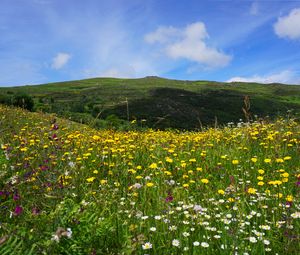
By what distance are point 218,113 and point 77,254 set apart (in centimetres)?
6008

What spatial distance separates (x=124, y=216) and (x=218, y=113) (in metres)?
58.9

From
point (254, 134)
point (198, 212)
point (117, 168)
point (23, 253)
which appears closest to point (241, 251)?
point (198, 212)

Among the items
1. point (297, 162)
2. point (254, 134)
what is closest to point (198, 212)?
point (297, 162)

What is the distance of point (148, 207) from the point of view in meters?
4.03

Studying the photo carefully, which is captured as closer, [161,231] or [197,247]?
[197,247]

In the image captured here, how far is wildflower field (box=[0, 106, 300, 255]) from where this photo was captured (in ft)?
8.71

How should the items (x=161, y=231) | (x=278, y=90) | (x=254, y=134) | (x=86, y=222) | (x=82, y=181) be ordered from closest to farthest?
(x=86, y=222) → (x=161, y=231) → (x=82, y=181) → (x=254, y=134) → (x=278, y=90)

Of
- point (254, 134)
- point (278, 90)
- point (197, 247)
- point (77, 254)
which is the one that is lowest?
point (197, 247)

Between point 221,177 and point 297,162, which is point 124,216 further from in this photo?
point 297,162

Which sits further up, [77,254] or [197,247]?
[77,254]

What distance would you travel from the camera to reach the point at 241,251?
9.36ft

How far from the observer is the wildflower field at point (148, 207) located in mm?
2654

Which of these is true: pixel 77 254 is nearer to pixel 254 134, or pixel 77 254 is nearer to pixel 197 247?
pixel 197 247

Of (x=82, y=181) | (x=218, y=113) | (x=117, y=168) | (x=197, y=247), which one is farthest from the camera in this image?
(x=218, y=113)
